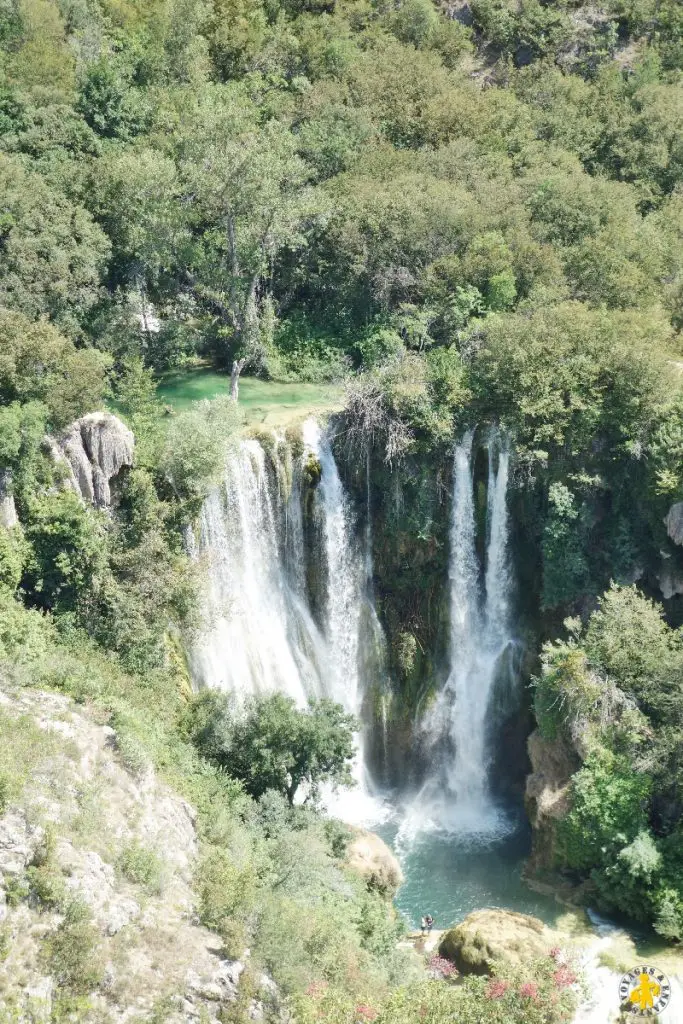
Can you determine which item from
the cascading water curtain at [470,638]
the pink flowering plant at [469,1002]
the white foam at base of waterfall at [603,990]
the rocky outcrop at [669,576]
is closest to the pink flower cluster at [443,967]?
the white foam at base of waterfall at [603,990]

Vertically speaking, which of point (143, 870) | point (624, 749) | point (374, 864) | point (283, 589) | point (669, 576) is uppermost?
point (283, 589)

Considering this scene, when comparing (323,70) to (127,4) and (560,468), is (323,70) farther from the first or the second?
(560,468)

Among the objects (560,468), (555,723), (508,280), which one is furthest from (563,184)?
(555,723)

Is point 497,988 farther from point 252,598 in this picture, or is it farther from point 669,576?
point 669,576

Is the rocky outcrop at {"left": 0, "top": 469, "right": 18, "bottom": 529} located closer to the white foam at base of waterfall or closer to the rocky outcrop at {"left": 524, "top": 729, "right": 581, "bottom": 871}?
the rocky outcrop at {"left": 524, "top": 729, "right": 581, "bottom": 871}
